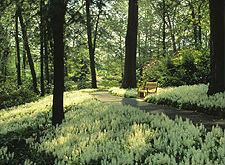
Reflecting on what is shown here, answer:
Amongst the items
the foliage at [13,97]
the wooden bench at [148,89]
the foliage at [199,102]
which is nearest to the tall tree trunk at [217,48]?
the foliage at [199,102]

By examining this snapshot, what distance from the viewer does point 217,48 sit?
7402mm

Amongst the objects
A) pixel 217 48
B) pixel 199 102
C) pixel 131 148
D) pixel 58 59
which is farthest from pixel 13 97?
pixel 217 48

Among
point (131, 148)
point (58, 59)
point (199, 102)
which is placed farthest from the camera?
point (199, 102)

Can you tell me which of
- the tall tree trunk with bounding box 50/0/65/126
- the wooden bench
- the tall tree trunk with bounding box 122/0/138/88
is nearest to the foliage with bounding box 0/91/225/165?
the tall tree trunk with bounding box 50/0/65/126

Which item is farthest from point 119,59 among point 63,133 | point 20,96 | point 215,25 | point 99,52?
point 63,133

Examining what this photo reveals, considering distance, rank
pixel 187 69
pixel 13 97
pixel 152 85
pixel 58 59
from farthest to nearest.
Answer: pixel 13 97 → pixel 187 69 → pixel 152 85 → pixel 58 59

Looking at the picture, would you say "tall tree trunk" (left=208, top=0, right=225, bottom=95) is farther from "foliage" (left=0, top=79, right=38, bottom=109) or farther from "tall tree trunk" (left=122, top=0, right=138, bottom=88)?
"foliage" (left=0, top=79, right=38, bottom=109)

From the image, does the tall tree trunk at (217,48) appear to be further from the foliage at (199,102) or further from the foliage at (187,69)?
the foliage at (187,69)

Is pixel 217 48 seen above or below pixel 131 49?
below

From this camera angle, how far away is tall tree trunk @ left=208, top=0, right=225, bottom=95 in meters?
7.35

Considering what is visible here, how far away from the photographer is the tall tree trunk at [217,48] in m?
7.35

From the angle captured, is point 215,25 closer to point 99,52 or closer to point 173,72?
point 173,72

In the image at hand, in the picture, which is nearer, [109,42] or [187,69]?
[187,69]

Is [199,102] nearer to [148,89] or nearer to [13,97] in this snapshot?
[148,89]
